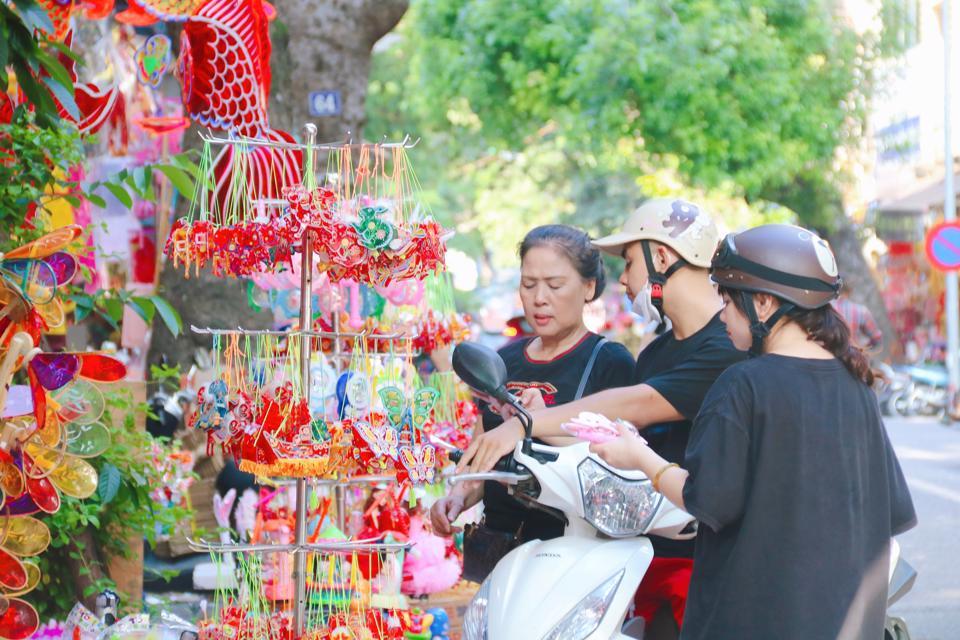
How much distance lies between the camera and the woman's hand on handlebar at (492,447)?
11.4ft

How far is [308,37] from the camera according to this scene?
9.13 m

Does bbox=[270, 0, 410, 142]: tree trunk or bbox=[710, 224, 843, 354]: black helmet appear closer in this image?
bbox=[710, 224, 843, 354]: black helmet

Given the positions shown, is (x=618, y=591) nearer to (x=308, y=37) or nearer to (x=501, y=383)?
(x=501, y=383)

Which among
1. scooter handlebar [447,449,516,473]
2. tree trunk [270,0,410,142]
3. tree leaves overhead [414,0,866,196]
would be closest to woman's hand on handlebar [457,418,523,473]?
scooter handlebar [447,449,516,473]

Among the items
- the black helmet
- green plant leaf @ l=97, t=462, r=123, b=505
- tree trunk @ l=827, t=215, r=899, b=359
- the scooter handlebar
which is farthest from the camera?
tree trunk @ l=827, t=215, r=899, b=359

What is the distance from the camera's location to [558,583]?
328 cm

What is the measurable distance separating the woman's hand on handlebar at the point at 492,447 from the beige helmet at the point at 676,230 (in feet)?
2.46

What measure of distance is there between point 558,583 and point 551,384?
1.00 m

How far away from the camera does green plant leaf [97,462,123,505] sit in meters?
4.80

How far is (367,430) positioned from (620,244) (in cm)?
95

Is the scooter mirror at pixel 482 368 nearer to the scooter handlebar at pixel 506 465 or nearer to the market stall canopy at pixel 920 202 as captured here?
the scooter handlebar at pixel 506 465

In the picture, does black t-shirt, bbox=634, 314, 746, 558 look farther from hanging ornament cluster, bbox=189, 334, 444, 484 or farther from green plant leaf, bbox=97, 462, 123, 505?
green plant leaf, bbox=97, 462, 123, 505

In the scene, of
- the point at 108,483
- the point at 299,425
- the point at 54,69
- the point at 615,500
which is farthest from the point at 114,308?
the point at 615,500

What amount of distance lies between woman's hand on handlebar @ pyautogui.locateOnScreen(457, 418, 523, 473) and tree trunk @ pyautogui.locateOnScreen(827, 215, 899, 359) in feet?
68.5
